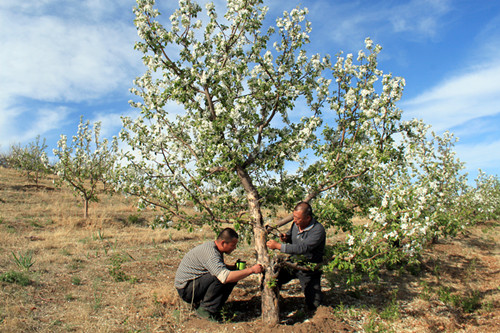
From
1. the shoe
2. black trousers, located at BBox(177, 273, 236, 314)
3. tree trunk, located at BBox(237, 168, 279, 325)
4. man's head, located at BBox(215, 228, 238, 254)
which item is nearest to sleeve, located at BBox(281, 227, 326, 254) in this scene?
tree trunk, located at BBox(237, 168, 279, 325)

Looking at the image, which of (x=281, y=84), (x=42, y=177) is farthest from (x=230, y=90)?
(x=42, y=177)

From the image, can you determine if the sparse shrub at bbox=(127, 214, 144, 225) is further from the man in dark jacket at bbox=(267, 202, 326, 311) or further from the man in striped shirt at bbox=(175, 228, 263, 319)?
the man in dark jacket at bbox=(267, 202, 326, 311)

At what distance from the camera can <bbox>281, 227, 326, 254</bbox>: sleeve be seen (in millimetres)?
5875

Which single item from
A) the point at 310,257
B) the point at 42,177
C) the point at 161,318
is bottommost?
the point at 161,318

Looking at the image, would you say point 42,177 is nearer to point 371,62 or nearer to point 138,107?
point 138,107

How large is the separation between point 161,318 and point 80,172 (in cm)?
1394

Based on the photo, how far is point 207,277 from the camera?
5.89 m

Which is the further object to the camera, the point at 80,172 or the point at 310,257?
the point at 80,172

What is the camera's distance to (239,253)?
1115cm

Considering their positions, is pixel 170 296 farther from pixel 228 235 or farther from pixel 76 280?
pixel 76 280

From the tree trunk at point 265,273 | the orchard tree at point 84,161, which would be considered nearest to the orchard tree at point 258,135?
the tree trunk at point 265,273

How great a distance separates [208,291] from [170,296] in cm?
116

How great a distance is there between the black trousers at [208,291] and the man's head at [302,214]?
1.68m

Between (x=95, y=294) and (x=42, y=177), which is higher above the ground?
(x=42, y=177)
